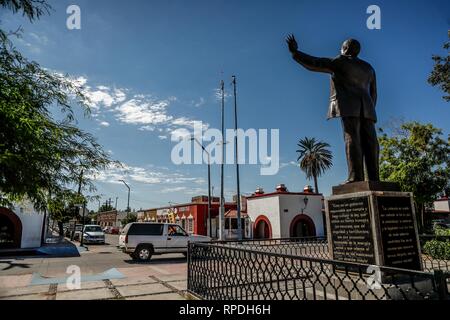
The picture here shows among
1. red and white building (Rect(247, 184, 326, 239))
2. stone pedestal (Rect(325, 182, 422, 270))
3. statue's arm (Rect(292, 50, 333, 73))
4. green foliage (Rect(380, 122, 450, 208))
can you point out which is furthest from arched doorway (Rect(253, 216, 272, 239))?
statue's arm (Rect(292, 50, 333, 73))

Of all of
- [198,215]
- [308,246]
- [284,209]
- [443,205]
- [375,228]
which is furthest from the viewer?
[443,205]

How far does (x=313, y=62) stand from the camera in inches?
224

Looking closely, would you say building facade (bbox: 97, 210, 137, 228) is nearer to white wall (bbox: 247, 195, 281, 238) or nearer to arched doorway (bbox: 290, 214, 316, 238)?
white wall (bbox: 247, 195, 281, 238)

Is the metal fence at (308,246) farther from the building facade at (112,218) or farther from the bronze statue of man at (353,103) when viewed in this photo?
the building facade at (112,218)

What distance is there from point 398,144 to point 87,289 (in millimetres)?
20032

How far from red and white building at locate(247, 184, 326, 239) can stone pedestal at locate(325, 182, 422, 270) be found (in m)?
21.9

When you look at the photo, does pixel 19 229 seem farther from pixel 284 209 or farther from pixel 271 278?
pixel 271 278

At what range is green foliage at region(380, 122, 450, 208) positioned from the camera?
18141 millimetres

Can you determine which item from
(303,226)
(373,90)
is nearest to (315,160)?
(303,226)

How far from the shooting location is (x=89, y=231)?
2958 cm

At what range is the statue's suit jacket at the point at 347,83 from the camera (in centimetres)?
560

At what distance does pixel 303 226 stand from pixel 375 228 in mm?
25403
